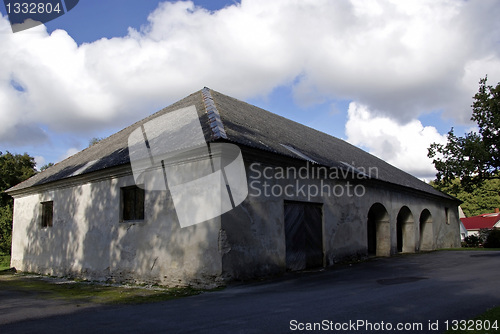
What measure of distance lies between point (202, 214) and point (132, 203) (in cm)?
278

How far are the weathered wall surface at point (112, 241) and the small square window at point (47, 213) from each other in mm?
187

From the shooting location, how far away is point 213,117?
404 inches

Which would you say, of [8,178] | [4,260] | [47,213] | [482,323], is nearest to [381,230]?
[482,323]

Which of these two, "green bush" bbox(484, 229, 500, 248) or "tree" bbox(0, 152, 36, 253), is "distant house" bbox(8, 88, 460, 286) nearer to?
"tree" bbox(0, 152, 36, 253)

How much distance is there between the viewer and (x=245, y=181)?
9.34 metres

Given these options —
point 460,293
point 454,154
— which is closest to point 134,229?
point 460,293

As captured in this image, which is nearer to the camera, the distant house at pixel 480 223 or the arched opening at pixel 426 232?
the arched opening at pixel 426 232

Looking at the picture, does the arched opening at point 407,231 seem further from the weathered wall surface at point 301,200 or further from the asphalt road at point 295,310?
the asphalt road at point 295,310

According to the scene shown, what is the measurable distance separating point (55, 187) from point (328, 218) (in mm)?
9301

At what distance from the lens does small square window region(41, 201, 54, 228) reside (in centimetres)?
1398

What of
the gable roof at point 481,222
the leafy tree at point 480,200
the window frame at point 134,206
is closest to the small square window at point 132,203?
the window frame at point 134,206

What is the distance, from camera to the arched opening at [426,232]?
21016 mm

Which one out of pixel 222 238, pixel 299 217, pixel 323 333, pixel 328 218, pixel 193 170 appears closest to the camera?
pixel 323 333

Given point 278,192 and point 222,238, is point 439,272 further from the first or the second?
point 222,238
